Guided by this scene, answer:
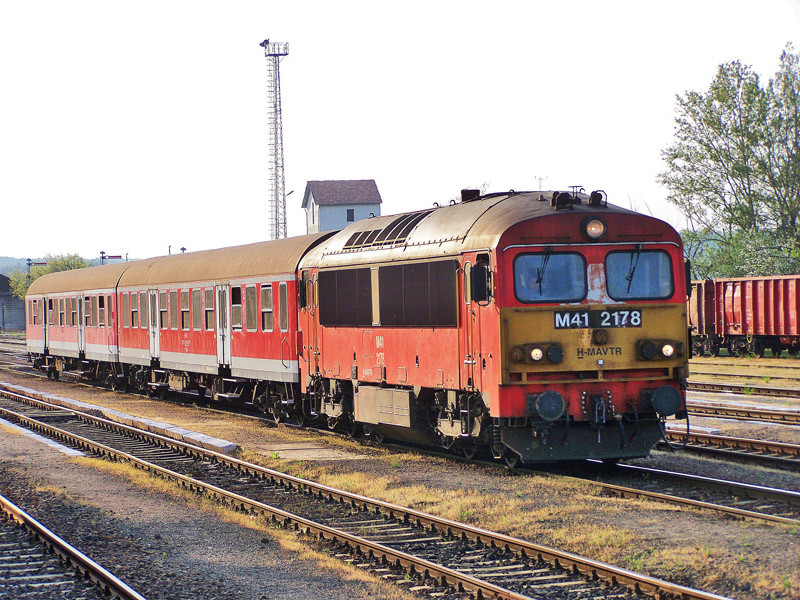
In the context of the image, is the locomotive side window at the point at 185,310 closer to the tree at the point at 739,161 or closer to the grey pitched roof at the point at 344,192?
the tree at the point at 739,161

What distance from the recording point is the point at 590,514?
1012 centimetres

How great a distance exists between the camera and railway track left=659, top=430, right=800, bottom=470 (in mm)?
12898

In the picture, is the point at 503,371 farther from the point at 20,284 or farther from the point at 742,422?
the point at 20,284

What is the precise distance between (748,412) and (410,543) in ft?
35.1

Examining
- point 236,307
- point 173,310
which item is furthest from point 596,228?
point 173,310

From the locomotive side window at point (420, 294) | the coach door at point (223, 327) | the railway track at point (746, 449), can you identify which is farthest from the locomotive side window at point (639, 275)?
the coach door at point (223, 327)

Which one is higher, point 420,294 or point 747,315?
point 420,294

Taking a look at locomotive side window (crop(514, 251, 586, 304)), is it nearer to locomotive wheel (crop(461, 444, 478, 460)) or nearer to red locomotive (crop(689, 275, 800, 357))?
locomotive wheel (crop(461, 444, 478, 460))

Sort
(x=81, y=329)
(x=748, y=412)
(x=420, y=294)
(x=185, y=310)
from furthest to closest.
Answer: (x=81, y=329)
(x=185, y=310)
(x=748, y=412)
(x=420, y=294)

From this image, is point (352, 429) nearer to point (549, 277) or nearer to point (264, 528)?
point (549, 277)

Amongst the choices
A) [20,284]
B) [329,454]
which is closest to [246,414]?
[329,454]

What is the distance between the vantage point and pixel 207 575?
335 inches

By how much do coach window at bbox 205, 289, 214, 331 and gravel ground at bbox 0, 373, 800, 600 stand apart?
20.1 feet

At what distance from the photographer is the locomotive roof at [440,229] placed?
12.2m
